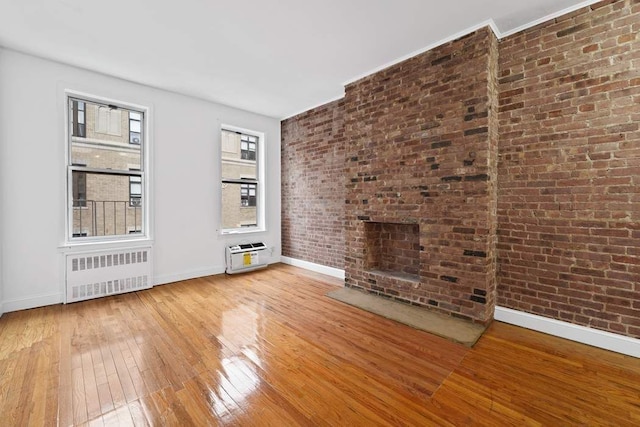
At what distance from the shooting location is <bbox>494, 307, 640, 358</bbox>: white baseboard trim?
2.19 m

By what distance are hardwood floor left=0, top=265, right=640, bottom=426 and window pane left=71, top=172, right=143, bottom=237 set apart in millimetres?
1159

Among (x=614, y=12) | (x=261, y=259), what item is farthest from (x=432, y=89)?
(x=261, y=259)

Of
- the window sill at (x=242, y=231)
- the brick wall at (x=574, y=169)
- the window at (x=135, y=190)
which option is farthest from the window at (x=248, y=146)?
the brick wall at (x=574, y=169)

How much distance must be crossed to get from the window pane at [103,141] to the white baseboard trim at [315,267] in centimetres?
309

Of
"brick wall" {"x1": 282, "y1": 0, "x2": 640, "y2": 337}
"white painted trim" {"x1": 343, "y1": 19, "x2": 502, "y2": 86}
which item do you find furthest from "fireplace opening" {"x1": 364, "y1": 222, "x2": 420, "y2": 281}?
"white painted trim" {"x1": 343, "y1": 19, "x2": 502, "y2": 86}

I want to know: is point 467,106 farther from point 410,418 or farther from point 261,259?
point 261,259

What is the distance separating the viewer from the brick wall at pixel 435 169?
2676 millimetres

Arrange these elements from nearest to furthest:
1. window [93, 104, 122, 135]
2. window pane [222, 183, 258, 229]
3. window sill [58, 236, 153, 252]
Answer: window sill [58, 236, 153, 252], window [93, 104, 122, 135], window pane [222, 183, 258, 229]

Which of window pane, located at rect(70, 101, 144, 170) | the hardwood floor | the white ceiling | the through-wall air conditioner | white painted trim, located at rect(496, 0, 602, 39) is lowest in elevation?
the hardwood floor

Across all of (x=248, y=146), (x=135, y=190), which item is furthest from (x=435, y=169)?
(x=135, y=190)

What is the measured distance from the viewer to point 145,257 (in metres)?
3.90

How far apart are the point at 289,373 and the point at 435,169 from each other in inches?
99.0

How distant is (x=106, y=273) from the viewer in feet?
11.7

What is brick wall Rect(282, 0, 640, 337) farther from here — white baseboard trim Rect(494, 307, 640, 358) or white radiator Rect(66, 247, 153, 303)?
white radiator Rect(66, 247, 153, 303)
